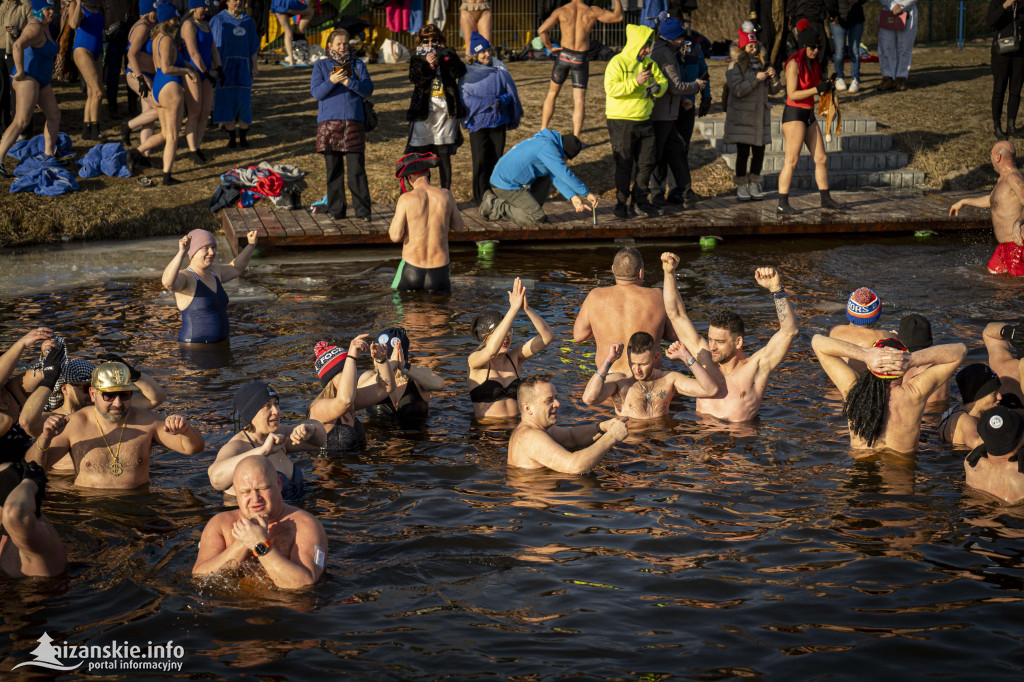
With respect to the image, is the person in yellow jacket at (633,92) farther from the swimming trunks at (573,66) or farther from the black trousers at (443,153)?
the black trousers at (443,153)

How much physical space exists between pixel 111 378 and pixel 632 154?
945 cm

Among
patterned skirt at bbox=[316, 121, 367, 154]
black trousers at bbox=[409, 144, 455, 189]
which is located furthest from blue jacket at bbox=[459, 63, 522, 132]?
patterned skirt at bbox=[316, 121, 367, 154]

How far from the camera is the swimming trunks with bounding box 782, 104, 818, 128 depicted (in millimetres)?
14656

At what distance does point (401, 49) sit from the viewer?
77.0 ft

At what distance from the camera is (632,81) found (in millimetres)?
14305

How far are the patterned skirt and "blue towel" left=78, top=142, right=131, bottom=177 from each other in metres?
3.92

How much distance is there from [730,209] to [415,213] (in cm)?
575

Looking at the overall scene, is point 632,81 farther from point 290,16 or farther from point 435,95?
point 290,16

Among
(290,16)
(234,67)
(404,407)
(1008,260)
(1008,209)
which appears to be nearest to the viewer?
(404,407)

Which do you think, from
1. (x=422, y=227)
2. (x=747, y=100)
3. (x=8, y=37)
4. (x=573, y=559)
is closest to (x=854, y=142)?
(x=747, y=100)

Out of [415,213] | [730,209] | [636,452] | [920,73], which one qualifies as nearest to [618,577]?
[636,452]

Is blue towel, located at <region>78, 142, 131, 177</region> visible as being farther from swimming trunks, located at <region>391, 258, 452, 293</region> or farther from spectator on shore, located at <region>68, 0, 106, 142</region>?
swimming trunks, located at <region>391, 258, 452, 293</region>

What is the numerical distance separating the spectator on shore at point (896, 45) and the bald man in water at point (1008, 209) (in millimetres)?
8051

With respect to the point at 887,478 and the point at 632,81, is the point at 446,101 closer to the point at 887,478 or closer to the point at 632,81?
the point at 632,81
